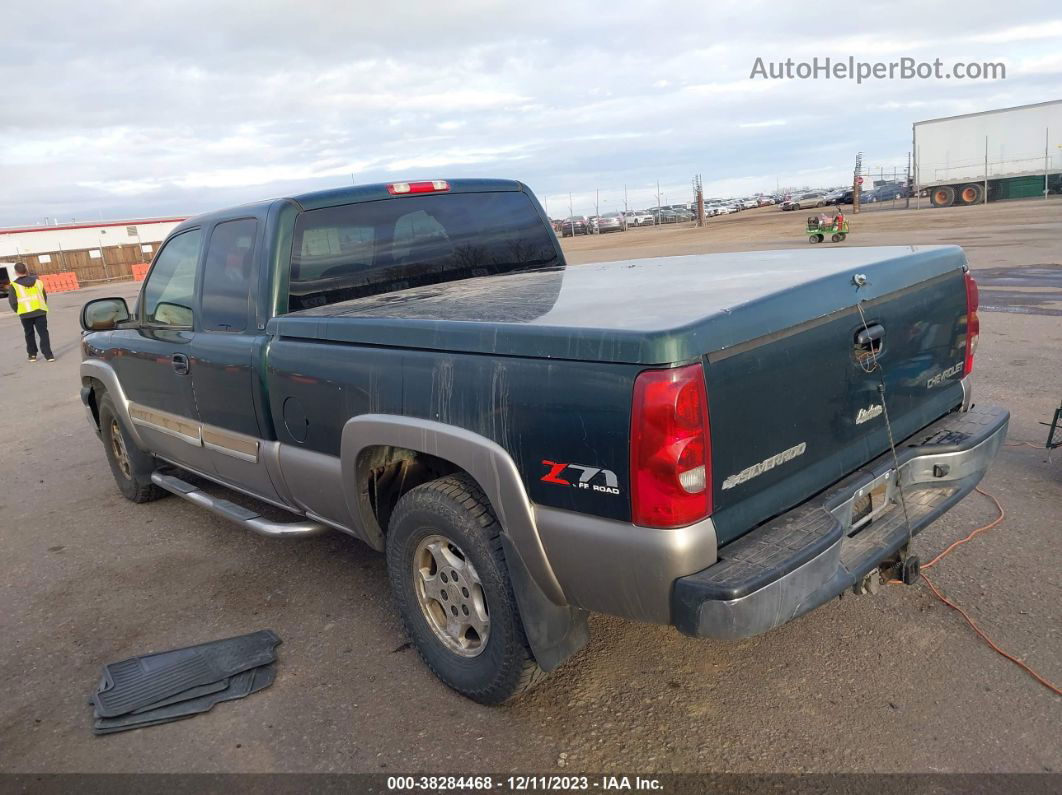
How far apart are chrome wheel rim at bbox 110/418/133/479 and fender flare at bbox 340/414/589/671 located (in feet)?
11.9

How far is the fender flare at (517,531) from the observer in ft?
8.74

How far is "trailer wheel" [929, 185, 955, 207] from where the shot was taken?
39.7m

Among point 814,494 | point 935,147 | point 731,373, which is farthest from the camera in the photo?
point 935,147

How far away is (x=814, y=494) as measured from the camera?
112 inches

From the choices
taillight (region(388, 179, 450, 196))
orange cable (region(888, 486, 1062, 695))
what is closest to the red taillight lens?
orange cable (region(888, 486, 1062, 695))

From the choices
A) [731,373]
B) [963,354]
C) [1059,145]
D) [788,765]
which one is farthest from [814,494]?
[1059,145]

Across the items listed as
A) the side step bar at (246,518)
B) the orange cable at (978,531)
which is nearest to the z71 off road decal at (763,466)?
the orange cable at (978,531)

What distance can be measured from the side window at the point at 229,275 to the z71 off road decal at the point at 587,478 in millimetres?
2043

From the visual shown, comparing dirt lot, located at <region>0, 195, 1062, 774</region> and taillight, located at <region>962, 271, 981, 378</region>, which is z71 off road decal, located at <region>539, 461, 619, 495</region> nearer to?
dirt lot, located at <region>0, 195, 1062, 774</region>

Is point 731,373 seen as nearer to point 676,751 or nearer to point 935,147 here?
point 676,751

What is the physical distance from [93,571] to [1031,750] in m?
4.60

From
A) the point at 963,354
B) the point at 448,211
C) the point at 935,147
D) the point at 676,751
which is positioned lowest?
the point at 676,751

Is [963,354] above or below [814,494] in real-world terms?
above

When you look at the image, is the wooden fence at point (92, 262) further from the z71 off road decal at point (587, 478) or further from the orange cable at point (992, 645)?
the orange cable at point (992, 645)
